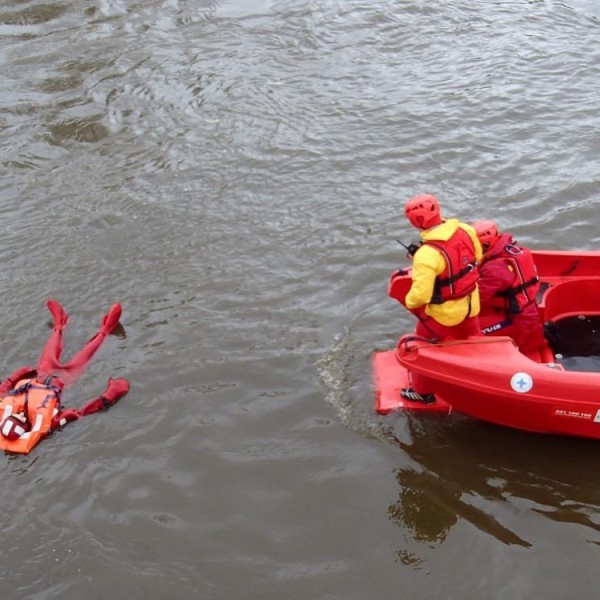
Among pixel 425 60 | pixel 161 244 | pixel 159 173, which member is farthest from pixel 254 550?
pixel 425 60

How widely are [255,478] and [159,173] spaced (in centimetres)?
547

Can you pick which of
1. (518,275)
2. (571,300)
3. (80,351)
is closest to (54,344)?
(80,351)

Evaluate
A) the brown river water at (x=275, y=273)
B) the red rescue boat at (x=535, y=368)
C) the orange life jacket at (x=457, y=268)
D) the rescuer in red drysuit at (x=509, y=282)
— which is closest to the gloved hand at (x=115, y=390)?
the brown river water at (x=275, y=273)

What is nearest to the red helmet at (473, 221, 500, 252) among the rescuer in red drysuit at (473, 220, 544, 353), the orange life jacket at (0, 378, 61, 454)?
the rescuer in red drysuit at (473, 220, 544, 353)

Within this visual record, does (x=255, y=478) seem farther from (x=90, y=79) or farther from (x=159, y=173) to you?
(x=90, y=79)

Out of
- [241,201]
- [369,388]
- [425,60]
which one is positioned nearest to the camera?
[369,388]

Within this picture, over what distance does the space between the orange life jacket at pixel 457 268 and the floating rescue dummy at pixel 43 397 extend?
3033 millimetres

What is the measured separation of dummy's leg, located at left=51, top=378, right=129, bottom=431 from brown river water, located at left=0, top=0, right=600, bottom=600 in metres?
0.09

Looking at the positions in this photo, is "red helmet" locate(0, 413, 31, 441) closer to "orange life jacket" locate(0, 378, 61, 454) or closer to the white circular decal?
"orange life jacket" locate(0, 378, 61, 454)

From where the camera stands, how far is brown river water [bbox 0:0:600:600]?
17.4 ft

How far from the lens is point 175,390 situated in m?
6.77

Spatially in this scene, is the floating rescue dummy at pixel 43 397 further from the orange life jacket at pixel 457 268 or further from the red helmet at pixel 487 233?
the red helmet at pixel 487 233

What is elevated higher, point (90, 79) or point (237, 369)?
point (90, 79)

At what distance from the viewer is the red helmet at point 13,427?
617 cm
